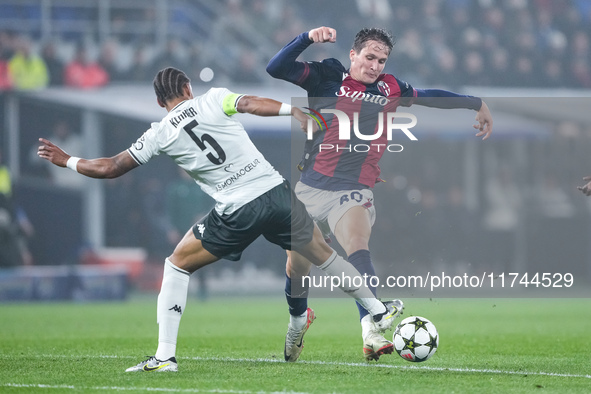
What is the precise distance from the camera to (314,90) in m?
6.55

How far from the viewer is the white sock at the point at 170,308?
18.0ft

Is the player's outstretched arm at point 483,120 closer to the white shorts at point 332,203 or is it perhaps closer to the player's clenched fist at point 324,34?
the white shorts at point 332,203

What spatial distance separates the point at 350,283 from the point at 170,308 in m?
1.17

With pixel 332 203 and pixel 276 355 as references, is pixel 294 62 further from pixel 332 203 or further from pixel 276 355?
pixel 276 355

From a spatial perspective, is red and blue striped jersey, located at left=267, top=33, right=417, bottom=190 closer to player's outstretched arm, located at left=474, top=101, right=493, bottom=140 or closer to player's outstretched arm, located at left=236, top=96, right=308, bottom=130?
player's outstretched arm, located at left=474, top=101, right=493, bottom=140

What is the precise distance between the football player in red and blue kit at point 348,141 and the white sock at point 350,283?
267mm

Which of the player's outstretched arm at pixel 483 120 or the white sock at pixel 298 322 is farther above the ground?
the player's outstretched arm at pixel 483 120

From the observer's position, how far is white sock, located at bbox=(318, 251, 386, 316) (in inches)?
226

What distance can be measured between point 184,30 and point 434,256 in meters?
9.25

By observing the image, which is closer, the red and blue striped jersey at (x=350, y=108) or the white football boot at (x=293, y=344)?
the white football boot at (x=293, y=344)

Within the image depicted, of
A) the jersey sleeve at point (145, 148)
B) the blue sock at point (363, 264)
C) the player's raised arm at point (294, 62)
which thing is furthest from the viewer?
the blue sock at point (363, 264)

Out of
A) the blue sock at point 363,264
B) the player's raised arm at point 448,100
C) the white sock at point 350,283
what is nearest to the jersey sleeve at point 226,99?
the white sock at point 350,283

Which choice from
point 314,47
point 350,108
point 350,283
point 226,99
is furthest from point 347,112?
point 314,47

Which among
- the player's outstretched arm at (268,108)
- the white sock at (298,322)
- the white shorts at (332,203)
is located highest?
the player's outstretched arm at (268,108)
